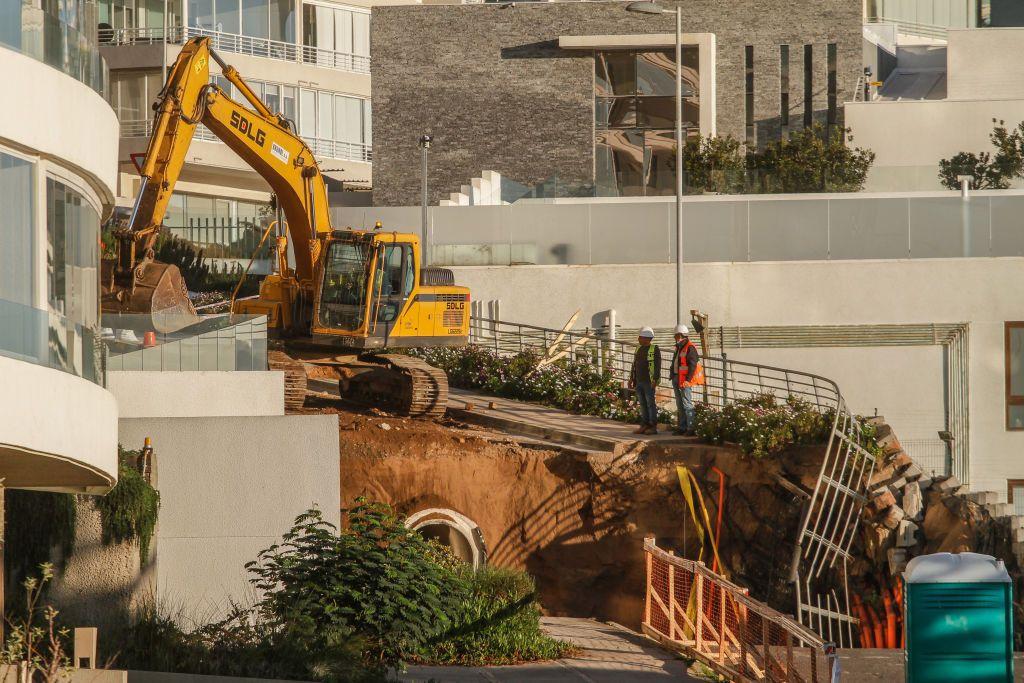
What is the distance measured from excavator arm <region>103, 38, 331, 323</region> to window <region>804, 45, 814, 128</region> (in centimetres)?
2338

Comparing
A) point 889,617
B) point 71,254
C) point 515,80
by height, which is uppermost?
point 515,80

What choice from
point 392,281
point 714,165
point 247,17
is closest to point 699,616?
point 392,281

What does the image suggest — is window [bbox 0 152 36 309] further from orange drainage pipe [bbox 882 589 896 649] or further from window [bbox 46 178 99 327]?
orange drainage pipe [bbox 882 589 896 649]

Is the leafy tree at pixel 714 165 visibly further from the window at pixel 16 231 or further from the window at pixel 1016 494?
the window at pixel 16 231

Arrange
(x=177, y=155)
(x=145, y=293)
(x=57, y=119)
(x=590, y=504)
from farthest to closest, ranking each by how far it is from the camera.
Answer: (x=590, y=504), (x=177, y=155), (x=145, y=293), (x=57, y=119)

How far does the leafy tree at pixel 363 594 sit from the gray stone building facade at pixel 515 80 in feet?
97.6

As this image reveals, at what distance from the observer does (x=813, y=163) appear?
43.5 m

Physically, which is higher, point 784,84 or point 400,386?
point 784,84

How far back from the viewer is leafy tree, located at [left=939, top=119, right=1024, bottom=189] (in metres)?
41.1

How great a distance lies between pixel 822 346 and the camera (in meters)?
38.3

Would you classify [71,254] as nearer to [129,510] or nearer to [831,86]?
[129,510]

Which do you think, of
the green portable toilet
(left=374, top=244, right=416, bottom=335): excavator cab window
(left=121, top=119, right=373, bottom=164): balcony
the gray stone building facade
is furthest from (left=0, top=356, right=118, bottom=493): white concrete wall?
(left=121, top=119, right=373, bottom=164): balcony

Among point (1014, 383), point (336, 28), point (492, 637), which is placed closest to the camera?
point (492, 637)

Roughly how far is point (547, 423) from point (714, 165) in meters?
16.8
